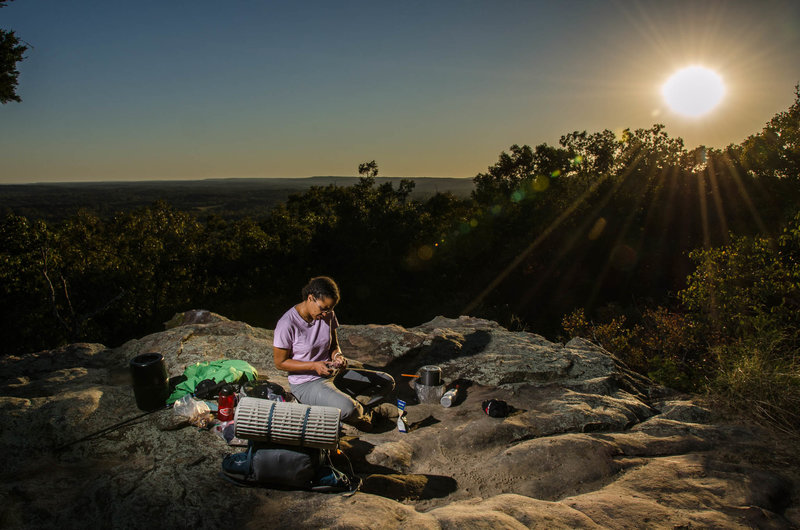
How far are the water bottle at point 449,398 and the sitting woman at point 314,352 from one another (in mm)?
1049

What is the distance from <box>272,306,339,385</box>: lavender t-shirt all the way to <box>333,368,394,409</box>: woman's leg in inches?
22.9

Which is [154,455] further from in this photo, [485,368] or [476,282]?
[476,282]

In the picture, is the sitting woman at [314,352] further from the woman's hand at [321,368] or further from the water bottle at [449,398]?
the water bottle at [449,398]

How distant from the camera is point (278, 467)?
10.9 ft

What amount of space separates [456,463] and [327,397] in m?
1.50

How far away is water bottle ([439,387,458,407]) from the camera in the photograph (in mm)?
5559

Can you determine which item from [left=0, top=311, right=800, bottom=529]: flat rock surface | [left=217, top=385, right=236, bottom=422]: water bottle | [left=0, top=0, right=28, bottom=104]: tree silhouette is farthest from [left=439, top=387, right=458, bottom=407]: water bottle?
[left=0, top=0, right=28, bottom=104]: tree silhouette

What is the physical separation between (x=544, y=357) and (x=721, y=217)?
21.3 meters

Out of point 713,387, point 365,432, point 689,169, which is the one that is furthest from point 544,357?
point 689,169

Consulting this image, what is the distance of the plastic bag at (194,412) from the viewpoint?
436 centimetres

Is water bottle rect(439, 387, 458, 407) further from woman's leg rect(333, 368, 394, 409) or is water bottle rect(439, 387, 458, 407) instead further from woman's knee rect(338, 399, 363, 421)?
woman's knee rect(338, 399, 363, 421)

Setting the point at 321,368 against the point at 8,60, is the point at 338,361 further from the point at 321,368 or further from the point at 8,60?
the point at 8,60

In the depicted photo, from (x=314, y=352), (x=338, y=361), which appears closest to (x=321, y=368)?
(x=338, y=361)

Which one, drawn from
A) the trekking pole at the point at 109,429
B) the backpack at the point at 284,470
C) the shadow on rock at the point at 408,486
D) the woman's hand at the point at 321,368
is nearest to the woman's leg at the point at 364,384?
the woman's hand at the point at 321,368
